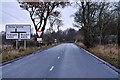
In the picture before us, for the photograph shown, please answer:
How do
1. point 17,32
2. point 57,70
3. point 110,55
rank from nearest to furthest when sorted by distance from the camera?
point 57,70, point 110,55, point 17,32

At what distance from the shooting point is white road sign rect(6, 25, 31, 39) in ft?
77.7

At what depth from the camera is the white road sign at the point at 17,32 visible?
23672 millimetres

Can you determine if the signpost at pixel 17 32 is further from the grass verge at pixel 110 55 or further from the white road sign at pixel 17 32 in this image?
the grass verge at pixel 110 55

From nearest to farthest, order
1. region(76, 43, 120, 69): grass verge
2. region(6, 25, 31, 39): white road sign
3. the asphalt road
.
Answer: the asphalt road
region(76, 43, 120, 69): grass verge
region(6, 25, 31, 39): white road sign

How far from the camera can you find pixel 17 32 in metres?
23.9

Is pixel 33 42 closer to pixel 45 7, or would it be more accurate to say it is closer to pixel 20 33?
pixel 45 7

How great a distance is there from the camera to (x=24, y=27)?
24297 mm

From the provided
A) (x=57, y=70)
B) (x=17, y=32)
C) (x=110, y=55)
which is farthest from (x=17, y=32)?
(x=57, y=70)

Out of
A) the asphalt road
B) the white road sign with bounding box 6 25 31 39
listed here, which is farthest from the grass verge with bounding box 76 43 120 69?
the white road sign with bounding box 6 25 31 39

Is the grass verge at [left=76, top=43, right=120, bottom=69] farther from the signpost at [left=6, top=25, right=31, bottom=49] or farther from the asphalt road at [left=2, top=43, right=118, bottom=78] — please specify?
the signpost at [left=6, top=25, right=31, bottom=49]

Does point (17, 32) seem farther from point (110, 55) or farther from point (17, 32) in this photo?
point (110, 55)

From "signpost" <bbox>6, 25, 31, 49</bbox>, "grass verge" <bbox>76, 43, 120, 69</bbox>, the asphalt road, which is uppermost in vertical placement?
"signpost" <bbox>6, 25, 31, 49</bbox>

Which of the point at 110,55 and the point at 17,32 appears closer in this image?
the point at 110,55

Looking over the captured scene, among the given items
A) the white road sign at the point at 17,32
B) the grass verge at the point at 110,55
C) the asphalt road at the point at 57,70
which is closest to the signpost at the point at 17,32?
the white road sign at the point at 17,32
